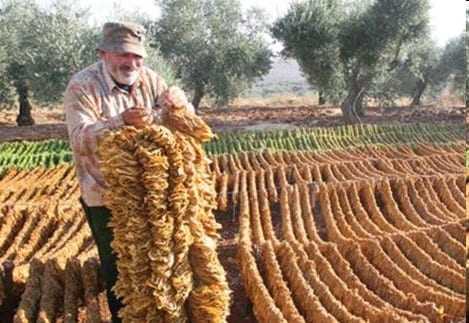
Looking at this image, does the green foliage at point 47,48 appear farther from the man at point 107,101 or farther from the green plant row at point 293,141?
the man at point 107,101

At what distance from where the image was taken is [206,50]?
1086 inches

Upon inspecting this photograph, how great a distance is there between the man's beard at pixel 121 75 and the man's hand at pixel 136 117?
0.46 meters

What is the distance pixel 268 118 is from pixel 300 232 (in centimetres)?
1842

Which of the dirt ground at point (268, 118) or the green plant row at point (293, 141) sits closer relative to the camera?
the green plant row at point (293, 141)

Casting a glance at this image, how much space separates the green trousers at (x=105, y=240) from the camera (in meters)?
4.27

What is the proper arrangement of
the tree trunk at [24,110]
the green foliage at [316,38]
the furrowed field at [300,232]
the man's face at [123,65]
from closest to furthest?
the man's face at [123,65] → the furrowed field at [300,232] → the green foliage at [316,38] → the tree trunk at [24,110]

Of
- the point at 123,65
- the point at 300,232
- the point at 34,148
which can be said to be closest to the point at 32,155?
the point at 34,148

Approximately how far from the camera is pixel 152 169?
369 centimetres

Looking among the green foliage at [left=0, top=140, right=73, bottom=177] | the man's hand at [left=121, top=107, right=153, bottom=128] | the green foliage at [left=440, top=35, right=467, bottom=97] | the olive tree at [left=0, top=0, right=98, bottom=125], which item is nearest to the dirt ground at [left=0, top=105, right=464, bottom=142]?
the olive tree at [left=0, top=0, right=98, bottom=125]

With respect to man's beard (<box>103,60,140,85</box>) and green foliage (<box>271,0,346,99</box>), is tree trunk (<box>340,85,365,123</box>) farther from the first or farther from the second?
man's beard (<box>103,60,140,85</box>)

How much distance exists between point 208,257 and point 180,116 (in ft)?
3.06

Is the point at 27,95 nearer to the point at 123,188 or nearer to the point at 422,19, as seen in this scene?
the point at 422,19

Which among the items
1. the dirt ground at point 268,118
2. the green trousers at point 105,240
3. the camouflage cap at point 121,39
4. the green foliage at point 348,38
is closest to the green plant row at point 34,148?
the dirt ground at point 268,118

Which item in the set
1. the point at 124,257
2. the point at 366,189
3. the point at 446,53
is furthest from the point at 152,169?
the point at 446,53
